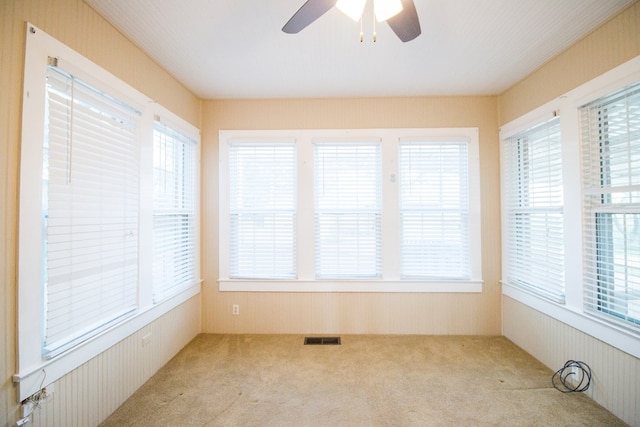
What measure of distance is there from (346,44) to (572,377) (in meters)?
3.13

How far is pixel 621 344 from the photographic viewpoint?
1.69 meters

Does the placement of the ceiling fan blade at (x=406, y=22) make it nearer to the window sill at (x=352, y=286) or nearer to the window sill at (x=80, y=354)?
the window sill at (x=352, y=286)

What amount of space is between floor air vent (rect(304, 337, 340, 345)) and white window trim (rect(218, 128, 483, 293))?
498mm

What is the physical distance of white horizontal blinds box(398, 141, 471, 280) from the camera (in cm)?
287

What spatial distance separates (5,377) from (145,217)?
1141 mm

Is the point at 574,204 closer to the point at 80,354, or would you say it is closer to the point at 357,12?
the point at 357,12

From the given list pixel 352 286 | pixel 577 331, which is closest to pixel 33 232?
pixel 352 286

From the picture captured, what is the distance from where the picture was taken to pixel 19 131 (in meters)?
1.26

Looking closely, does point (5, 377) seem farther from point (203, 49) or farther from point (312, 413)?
point (203, 49)

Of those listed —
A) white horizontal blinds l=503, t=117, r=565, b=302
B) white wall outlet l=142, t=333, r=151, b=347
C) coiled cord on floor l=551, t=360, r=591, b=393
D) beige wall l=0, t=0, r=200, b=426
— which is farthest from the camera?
white horizontal blinds l=503, t=117, r=565, b=302

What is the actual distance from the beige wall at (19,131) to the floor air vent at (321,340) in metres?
1.32

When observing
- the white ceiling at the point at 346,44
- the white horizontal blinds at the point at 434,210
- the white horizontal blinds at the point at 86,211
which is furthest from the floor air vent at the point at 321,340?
the white ceiling at the point at 346,44

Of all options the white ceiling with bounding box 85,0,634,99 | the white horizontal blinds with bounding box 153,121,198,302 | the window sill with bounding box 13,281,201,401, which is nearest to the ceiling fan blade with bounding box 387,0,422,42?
the white ceiling with bounding box 85,0,634,99

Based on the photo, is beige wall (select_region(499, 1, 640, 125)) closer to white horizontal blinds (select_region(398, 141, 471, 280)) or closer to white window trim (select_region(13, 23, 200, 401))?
white horizontal blinds (select_region(398, 141, 471, 280))
